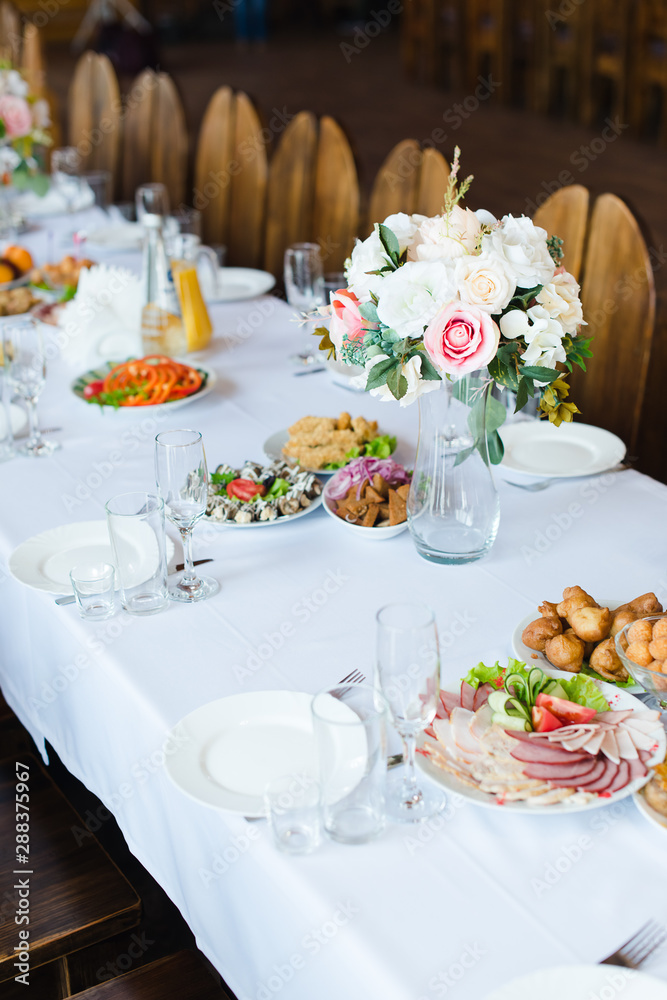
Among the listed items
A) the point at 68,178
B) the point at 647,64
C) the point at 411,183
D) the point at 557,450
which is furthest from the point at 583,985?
the point at 647,64

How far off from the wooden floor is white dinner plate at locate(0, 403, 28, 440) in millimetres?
1650

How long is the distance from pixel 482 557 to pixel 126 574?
1.71 ft

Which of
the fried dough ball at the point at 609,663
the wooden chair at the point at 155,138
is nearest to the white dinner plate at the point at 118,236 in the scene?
the wooden chair at the point at 155,138

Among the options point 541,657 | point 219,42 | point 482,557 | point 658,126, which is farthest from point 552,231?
point 219,42

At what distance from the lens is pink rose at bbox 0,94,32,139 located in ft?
10.4

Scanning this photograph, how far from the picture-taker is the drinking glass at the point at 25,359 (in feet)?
6.20

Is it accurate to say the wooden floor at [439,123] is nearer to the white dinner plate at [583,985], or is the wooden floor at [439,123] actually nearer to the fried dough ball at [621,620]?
the fried dough ball at [621,620]

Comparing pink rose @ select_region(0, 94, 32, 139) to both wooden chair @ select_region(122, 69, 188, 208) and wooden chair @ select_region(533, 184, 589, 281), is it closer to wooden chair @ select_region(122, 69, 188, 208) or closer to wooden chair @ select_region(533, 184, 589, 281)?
wooden chair @ select_region(122, 69, 188, 208)

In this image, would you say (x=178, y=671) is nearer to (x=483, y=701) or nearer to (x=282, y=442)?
(x=483, y=701)

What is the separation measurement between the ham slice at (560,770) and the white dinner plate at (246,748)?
0.17 metres

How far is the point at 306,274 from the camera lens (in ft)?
7.54

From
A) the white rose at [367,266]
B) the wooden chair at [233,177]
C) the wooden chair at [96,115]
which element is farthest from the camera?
the wooden chair at [96,115]

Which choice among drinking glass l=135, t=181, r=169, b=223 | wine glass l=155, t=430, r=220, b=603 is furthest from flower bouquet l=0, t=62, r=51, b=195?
wine glass l=155, t=430, r=220, b=603

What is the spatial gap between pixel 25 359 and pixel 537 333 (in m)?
1.01
